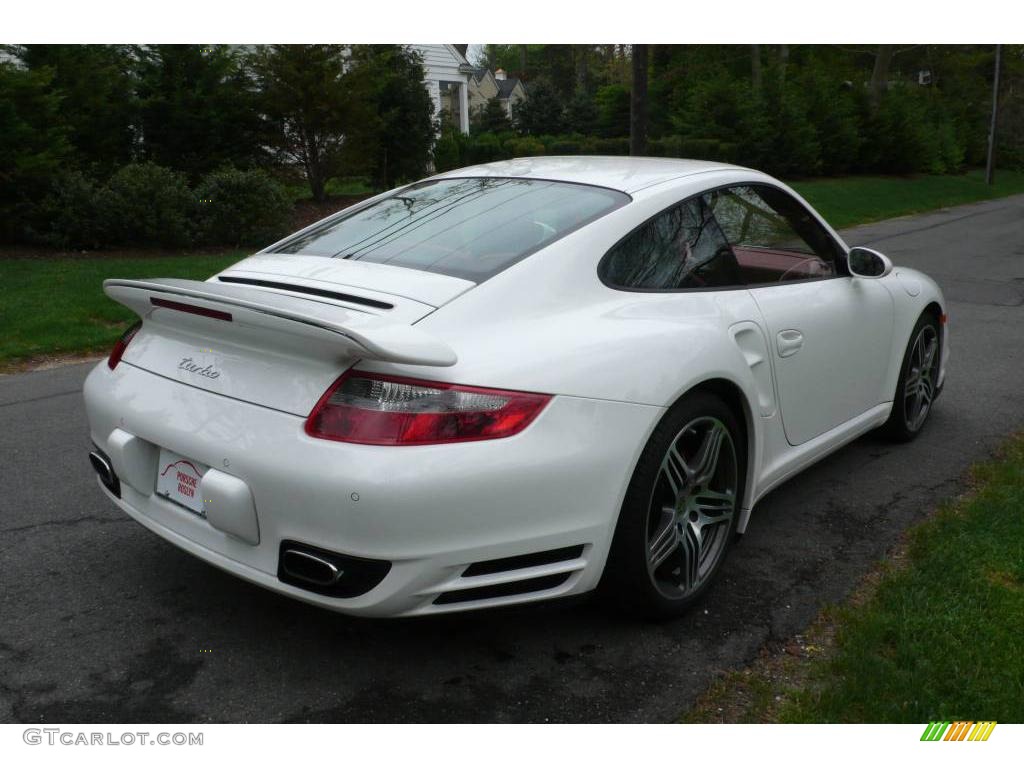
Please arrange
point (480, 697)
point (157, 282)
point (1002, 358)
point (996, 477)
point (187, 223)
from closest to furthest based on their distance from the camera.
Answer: point (480, 697) → point (157, 282) → point (996, 477) → point (1002, 358) → point (187, 223)

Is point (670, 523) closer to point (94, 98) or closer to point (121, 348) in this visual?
point (121, 348)

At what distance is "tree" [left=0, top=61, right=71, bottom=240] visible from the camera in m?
12.0

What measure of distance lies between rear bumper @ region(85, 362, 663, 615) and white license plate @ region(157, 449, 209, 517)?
35 mm

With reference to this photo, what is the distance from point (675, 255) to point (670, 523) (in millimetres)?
943

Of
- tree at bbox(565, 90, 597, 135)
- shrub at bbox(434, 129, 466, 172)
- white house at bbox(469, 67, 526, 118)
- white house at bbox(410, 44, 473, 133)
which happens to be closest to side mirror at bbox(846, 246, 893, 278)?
shrub at bbox(434, 129, 466, 172)

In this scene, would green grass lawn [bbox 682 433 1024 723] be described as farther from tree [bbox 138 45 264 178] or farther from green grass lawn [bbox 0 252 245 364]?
tree [bbox 138 45 264 178]

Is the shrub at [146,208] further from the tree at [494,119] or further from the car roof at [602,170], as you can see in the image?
the tree at [494,119]

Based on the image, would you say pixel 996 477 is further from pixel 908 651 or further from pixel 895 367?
pixel 908 651

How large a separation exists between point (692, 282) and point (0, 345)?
6.05 m

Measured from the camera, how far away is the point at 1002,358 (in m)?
7.37

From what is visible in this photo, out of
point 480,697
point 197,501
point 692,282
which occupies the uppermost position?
point 692,282

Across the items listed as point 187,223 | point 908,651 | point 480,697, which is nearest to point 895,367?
point 908,651

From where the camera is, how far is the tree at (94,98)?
13367 mm

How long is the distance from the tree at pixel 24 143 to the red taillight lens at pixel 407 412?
11058 millimetres
